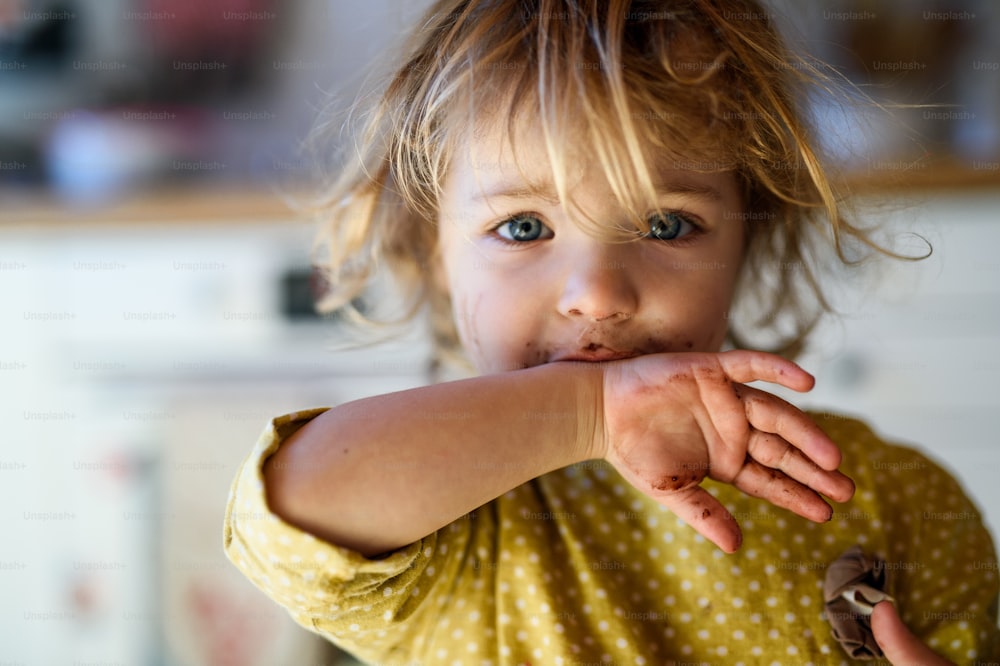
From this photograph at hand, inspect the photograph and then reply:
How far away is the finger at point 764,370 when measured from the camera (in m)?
0.57

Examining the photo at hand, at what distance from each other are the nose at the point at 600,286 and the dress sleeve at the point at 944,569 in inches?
12.8

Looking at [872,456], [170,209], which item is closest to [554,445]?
[872,456]

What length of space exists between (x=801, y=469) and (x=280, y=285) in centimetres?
146

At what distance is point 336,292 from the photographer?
3.69ft

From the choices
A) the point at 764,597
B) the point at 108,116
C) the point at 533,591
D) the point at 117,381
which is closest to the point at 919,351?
the point at 764,597

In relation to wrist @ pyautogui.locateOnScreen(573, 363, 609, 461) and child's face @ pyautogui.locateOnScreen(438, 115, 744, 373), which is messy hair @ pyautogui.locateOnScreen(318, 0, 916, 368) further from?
wrist @ pyautogui.locateOnScreen(573, 363, 609, 461)

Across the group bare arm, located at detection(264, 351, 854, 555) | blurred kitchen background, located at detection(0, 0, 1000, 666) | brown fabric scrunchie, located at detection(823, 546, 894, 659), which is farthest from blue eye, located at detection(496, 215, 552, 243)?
blurred kitchen background, located at detection(0, 0, 1000, 666)

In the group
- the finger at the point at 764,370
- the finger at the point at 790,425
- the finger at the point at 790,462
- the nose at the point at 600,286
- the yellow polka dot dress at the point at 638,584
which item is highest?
the nose at the point at 600,286

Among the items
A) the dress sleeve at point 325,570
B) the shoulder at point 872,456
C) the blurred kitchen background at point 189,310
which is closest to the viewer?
the dress sleeve at point 325,570

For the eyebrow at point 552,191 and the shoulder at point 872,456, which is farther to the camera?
the shoulder at point 872,456

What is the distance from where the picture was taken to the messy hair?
25.6 inches

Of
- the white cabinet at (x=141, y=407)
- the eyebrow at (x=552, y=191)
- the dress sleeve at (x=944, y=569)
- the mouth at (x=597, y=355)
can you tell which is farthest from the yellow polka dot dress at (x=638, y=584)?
the white cabinet at (x=141, y=407)

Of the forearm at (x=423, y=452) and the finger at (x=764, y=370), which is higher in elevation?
the finger at (x=764, y=370)

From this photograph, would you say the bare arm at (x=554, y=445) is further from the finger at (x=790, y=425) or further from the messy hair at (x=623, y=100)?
the messy hair at (x=623, y=100)
